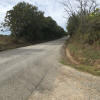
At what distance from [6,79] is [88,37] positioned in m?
9.46

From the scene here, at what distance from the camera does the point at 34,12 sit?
29125 mm

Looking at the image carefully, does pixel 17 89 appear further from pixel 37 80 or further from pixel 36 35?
pixel 36 35

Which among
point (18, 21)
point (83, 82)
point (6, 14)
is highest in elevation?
point (6, 14)

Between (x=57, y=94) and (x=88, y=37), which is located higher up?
(x=88, y=37)

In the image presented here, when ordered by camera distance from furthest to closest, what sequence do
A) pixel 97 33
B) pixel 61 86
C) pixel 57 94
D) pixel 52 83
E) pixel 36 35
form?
Answer: pixel 36 35
pixel 97 33
pixel 52 83
pixel 61 86
pixel 57 94

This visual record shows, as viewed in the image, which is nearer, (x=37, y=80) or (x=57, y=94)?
(x=57, y=94)

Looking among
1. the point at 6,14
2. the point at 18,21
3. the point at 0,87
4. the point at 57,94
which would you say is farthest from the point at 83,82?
the point at 6,14

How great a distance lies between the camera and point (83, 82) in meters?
4.47

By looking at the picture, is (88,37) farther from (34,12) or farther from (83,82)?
(34,12)

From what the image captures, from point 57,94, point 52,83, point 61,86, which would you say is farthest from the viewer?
point 52,83

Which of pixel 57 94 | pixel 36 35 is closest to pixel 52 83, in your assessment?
pixel 57 94

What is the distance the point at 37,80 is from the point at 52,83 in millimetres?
708

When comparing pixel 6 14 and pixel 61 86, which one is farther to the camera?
pixel 6 14

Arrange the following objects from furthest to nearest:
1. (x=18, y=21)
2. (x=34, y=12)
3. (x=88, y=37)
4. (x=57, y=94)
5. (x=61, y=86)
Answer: (x=34, y=12), (x=18, y=21), (x=88, y=37), (x=61, y=86), (x=57, y=94)
